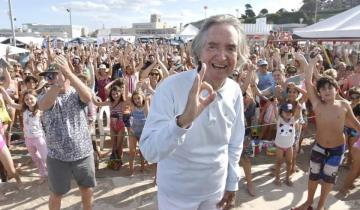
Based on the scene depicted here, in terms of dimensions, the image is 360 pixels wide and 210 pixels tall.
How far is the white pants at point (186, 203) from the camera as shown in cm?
169

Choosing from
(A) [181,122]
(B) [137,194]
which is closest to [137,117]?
(B) [137,194]

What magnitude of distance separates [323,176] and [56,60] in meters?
3.16

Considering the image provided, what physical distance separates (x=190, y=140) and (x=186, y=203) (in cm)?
35

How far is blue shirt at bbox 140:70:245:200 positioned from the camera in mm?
1428

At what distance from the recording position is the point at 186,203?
1.69 m

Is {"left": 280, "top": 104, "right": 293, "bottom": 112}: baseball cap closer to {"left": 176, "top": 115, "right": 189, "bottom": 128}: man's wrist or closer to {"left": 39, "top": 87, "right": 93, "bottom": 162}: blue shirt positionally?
{"left": 39, "top": 87, "right": 93, "bottom": 162}: blue shirt

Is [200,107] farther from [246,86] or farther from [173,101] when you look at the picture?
[246,86]

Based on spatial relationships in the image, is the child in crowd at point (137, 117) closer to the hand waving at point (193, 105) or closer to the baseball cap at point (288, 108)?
the baseball cap at point (288, 108)

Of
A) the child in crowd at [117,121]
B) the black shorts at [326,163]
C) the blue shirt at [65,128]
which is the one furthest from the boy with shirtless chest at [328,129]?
the child in crowd at [117,121]

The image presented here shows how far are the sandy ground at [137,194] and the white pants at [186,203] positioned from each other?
2.59 metres

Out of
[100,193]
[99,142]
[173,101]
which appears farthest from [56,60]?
[99,142]

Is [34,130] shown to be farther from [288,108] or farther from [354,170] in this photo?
[354,170]

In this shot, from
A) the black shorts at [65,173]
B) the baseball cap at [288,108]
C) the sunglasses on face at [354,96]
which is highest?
the sunglasses on face at [354,96]

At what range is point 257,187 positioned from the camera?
4.81 meters
